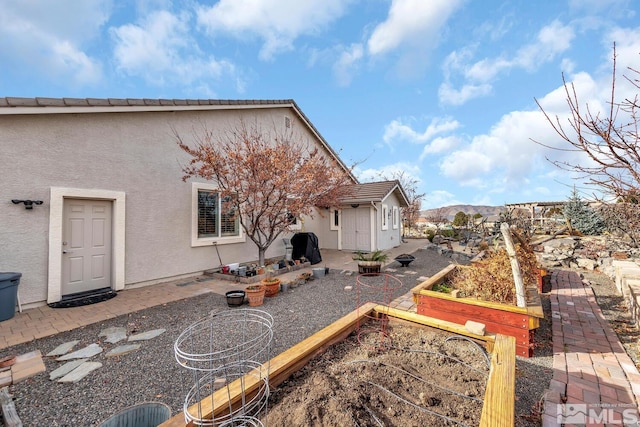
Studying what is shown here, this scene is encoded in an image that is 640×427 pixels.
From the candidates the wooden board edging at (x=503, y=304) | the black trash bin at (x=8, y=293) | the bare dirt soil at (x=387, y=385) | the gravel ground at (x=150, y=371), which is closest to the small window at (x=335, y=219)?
the gravel ground at (x=150, y=371)

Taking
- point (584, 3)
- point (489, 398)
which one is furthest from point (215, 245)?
point (584, 3)

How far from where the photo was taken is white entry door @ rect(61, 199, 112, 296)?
5.29 meters

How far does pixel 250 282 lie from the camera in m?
6.60

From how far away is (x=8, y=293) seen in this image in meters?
4.24

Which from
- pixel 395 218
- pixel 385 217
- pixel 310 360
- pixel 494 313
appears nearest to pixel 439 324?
pixel 494 313

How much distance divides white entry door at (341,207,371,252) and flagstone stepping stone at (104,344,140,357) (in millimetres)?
9634

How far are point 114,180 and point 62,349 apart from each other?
12.3 feet

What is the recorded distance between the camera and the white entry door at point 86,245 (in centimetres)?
529

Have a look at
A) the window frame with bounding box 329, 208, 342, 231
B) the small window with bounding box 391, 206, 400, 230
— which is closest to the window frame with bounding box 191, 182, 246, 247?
the window frame with bounding box 329, 208, 342, 231

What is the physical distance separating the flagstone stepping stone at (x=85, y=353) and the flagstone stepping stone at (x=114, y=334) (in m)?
0.19

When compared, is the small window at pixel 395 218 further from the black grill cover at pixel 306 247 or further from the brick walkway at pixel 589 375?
the brick walkway at pixel 589 375

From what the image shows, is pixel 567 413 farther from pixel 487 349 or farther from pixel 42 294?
pixel 42 294

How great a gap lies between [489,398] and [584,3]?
4939 millimetres

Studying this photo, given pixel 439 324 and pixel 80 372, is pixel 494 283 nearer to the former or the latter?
pixel 439 324
